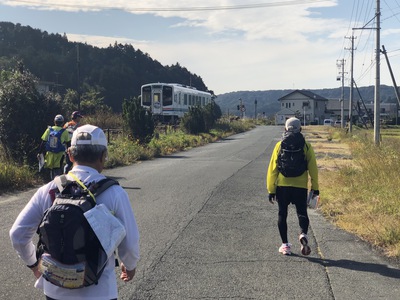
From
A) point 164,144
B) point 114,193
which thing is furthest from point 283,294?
point 164,144

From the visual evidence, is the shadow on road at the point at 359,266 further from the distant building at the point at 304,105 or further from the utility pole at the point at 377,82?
the distant building at the point at 304,105

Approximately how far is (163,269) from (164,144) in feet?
59.6

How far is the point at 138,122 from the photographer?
2114 centimetres

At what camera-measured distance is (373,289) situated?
14.1 feet

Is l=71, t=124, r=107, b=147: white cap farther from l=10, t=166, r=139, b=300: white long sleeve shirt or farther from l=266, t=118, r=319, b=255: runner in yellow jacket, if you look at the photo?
l=266, t=118, r=319, b=255: runner in yellow jacket

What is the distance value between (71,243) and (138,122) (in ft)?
63.3

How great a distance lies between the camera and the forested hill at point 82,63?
2896 inches

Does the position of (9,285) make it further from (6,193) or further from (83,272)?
(6,193)

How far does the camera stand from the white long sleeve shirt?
2.26 meters

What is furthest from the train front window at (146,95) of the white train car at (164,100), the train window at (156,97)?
the train window at (156,97)

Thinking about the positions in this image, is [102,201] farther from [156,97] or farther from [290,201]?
[156,97]

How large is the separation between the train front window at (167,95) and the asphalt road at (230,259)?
2375 centimetres

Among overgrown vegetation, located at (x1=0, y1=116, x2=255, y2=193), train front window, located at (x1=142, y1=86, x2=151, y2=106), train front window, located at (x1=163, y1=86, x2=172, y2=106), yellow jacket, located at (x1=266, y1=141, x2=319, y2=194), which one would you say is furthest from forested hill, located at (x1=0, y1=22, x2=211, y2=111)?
yellow jacket, located at (x1=266, y1=141, x2=319, y2=194)

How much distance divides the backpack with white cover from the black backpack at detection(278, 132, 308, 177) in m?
5.06
